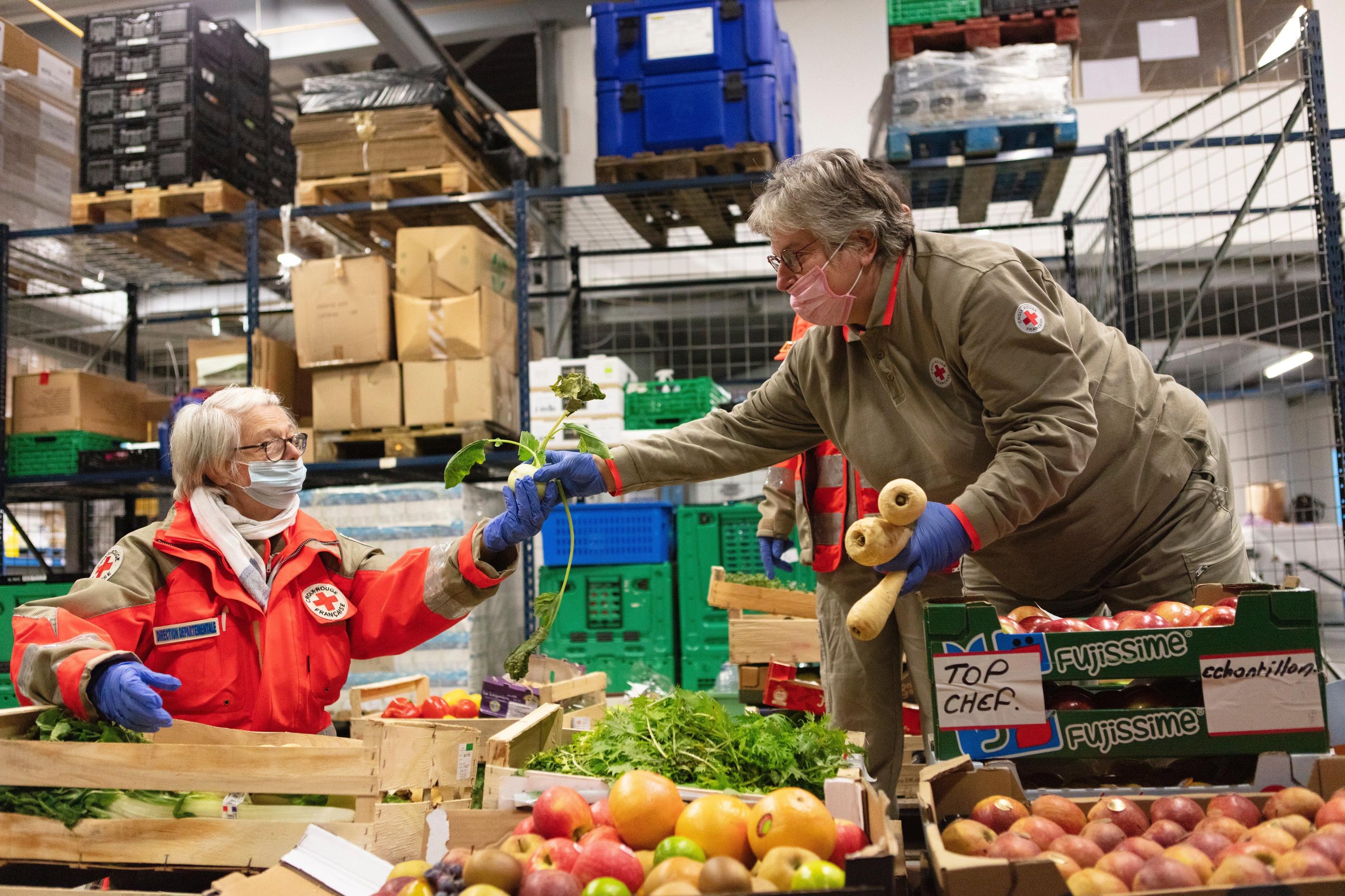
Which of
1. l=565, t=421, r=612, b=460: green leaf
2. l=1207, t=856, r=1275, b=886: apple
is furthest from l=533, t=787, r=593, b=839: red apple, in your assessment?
l=565, t=421, r=612, b=460: green leaf

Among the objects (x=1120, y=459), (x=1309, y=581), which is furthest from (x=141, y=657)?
(x=1309, y=581)

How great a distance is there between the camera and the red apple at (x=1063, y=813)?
5.06 ft

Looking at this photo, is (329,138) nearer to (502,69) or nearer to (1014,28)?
(1014,28)

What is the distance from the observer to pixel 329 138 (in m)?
6.71

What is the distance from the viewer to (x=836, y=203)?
7.64 ft

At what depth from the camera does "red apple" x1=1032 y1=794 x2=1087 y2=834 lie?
5.06 ft

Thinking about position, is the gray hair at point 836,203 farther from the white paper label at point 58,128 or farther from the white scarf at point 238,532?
the white paper label at point 58,128

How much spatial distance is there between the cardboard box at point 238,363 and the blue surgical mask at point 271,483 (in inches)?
164

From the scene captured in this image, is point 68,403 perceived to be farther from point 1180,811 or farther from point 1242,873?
point 1242,873

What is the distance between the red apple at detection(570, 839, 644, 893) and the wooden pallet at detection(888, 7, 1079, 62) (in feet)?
19.5

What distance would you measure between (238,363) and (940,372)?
19.1 ft

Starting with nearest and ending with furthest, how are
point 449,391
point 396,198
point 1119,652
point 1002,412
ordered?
point 1119,652, point 1002,412, point 449,391, point 396,198

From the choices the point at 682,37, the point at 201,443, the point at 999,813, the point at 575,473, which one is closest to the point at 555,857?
the point at 999,813

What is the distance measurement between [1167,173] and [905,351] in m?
7.89
